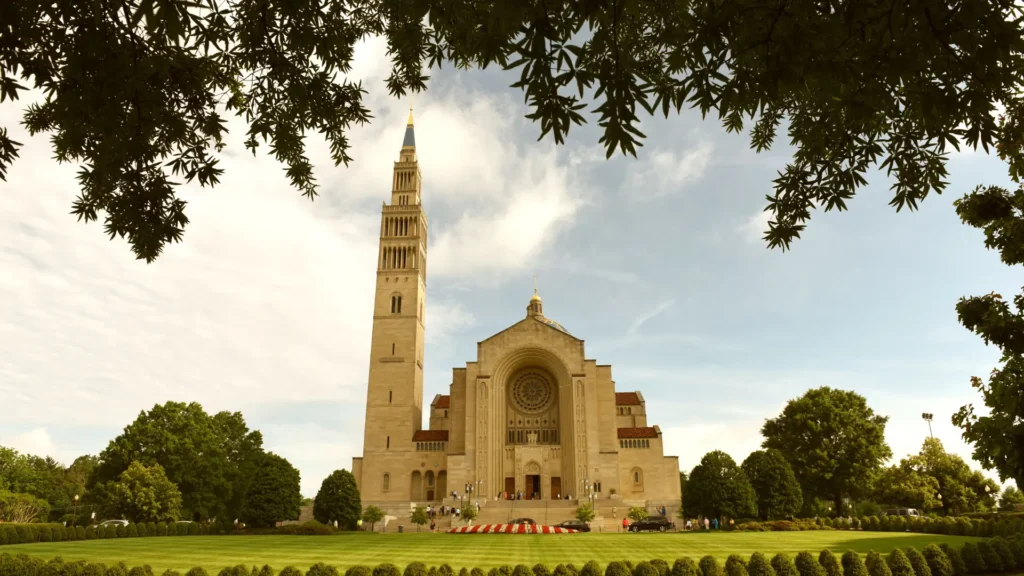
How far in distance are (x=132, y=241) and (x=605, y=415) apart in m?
49.4

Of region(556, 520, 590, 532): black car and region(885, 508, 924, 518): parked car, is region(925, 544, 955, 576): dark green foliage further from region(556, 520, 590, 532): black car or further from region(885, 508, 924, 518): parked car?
region(885, 508, 924, 518): parked car

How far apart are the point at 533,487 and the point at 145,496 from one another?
28.0m

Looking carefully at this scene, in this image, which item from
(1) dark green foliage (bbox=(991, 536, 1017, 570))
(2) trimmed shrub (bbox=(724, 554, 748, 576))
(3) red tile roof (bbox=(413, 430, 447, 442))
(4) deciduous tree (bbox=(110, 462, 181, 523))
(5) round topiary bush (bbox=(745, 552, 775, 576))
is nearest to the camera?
(2) trimmed shrub (bbox=(724, 554, 748, 576))

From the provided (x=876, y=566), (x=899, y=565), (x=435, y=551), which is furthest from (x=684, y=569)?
(x=435, y=551)

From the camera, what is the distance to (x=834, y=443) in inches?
1773

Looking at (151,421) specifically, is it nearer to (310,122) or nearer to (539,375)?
(539,375)

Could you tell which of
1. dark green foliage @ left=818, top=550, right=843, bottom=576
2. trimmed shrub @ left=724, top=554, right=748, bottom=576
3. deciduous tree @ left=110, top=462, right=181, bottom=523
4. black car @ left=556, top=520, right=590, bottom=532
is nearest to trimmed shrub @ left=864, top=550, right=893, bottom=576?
dark green foliage @ left=818, top=550, right=843, bottom=576

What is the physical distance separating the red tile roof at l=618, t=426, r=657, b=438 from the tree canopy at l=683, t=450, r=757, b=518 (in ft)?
35.4

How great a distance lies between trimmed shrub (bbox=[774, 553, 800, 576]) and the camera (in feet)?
48.8

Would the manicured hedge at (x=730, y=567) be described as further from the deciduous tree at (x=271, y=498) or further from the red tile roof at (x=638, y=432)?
the red tile roof at (x=638, y=432)

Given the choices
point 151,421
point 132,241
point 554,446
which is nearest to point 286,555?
point 132,241

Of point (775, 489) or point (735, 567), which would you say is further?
point (775, 489)

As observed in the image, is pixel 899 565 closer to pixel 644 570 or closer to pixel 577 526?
pixel 644 570

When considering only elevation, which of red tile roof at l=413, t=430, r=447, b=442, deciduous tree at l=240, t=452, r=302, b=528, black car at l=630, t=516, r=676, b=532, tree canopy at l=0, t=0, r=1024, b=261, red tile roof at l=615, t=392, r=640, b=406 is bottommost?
black car at l=630, t=516, r=676, b=532
